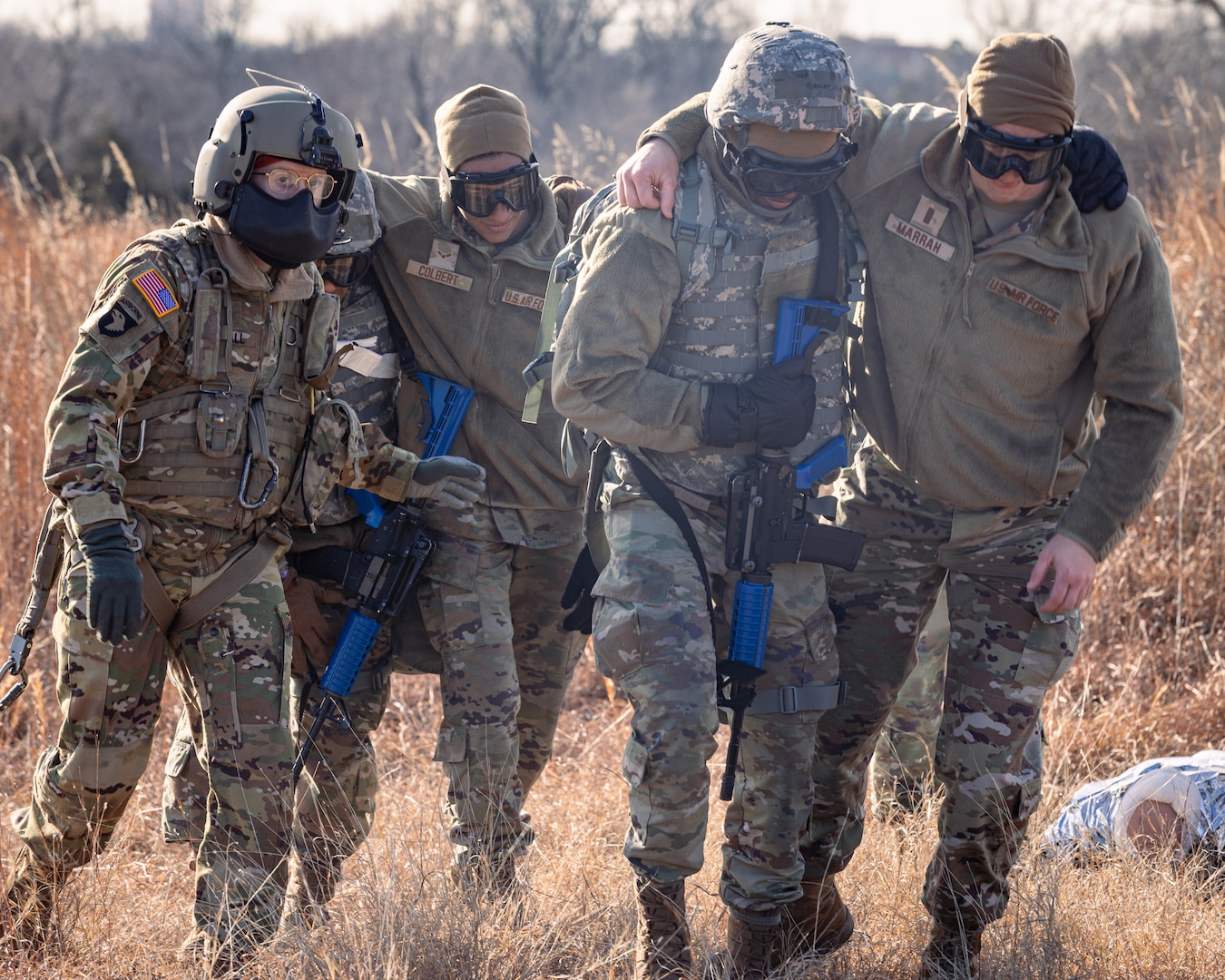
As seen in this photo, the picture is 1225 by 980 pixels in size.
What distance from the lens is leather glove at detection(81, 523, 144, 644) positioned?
9.04 feet

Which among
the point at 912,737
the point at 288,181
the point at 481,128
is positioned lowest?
the point at 912,737

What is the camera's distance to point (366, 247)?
3.78 m

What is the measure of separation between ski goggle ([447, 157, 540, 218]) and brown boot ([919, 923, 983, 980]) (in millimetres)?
2377

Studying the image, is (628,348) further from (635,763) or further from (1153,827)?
(1153,827)

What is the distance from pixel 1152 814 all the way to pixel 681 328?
Answer: 2.21 m

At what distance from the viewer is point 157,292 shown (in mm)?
2975

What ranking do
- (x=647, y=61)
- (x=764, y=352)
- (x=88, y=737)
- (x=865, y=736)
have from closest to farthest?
(x=88, y=737), (x=764, y=352), (x=865, y=736), (x=647, y=61)

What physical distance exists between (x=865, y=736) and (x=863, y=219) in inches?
55.7

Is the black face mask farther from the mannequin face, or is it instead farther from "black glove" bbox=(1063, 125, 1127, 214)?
the mannequin face

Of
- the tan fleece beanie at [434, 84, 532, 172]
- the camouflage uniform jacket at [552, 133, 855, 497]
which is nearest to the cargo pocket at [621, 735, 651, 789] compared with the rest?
the camouflage uniform jacket at [552, 133, 855, 497]

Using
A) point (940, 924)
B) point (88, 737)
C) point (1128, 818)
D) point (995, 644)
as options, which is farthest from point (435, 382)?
point (1128, 818)

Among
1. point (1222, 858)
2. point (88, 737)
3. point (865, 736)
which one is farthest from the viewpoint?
point (1222, 858)

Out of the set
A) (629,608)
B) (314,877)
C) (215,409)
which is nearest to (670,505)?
(629,608)

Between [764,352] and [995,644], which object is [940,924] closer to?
[995,644]
